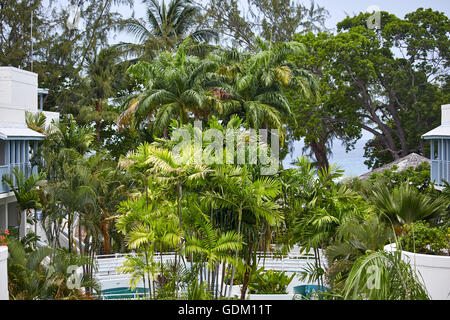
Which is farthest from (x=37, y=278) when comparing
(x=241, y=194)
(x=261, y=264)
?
(x=261, y=264)

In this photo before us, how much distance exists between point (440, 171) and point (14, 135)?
1513 cm

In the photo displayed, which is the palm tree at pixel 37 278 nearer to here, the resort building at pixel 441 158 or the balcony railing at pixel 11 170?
the balcony railing at pixel 11 170

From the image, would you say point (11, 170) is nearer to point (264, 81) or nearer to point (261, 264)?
point (261, 264)

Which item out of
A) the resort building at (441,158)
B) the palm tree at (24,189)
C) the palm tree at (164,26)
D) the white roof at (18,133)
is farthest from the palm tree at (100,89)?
the resort building at (441,158)

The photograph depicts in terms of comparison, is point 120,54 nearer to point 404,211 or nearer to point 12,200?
point 12,200

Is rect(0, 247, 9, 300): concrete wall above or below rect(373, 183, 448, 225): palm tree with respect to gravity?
below

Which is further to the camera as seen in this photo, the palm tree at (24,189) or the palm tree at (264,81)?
the palm tree at (264,81)

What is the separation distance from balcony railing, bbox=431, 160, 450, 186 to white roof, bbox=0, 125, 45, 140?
14573 millimetres

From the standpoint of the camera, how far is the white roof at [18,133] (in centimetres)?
1697

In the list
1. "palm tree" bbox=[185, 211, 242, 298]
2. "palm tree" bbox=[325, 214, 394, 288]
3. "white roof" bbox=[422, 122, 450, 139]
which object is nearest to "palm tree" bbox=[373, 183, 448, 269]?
"palm tree" bbox=[325, 214, 394, 288]

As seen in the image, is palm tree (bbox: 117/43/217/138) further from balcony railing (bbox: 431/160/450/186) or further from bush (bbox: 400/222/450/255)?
bush (bbox: 400/222/450/255)

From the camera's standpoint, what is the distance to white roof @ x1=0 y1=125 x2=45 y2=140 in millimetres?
16969

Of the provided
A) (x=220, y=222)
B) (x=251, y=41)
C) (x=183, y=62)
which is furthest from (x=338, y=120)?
(x=220, y=222)

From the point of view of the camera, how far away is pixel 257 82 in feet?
73.6
